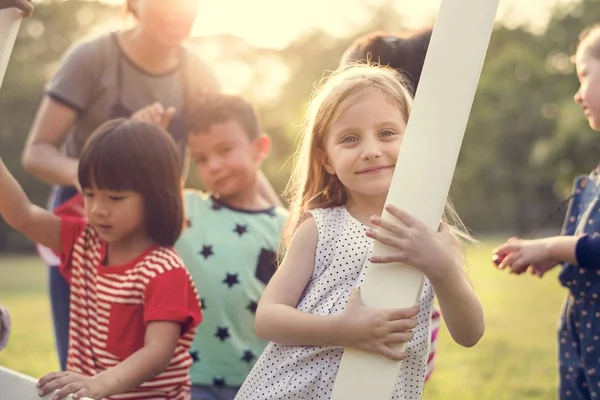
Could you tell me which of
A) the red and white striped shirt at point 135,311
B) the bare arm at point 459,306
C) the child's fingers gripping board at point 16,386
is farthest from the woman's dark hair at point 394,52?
the child's fingers gripping board at point 16,386

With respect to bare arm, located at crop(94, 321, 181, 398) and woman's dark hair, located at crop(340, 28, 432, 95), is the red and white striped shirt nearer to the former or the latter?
bare arm, located at crop(94, 321, 181, 398)

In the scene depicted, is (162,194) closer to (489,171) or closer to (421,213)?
(421,213)

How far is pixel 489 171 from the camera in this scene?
36.0m

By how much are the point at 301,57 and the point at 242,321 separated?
30041 millimetres

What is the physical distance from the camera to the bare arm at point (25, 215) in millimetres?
2377

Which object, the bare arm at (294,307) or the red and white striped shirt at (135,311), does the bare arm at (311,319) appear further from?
the red and white striped shirt at (135,311)

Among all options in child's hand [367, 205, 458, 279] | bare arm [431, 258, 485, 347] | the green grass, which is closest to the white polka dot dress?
bare arm [431, 258, 485, 347]

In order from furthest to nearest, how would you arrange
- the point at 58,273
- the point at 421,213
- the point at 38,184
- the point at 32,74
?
the point at 32,74
the point at 38,184
the point at 58,273
the point at 421,213

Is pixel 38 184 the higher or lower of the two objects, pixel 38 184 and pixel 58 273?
the higher

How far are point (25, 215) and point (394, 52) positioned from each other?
1187mm

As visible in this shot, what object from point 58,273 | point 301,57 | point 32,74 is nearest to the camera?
point 58,273

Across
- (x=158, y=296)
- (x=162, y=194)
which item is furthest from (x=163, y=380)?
(x=162, y=194)

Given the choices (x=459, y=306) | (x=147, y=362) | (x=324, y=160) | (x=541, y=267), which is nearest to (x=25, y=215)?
(x=147, y=362)

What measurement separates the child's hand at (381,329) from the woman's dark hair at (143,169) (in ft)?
3.40
